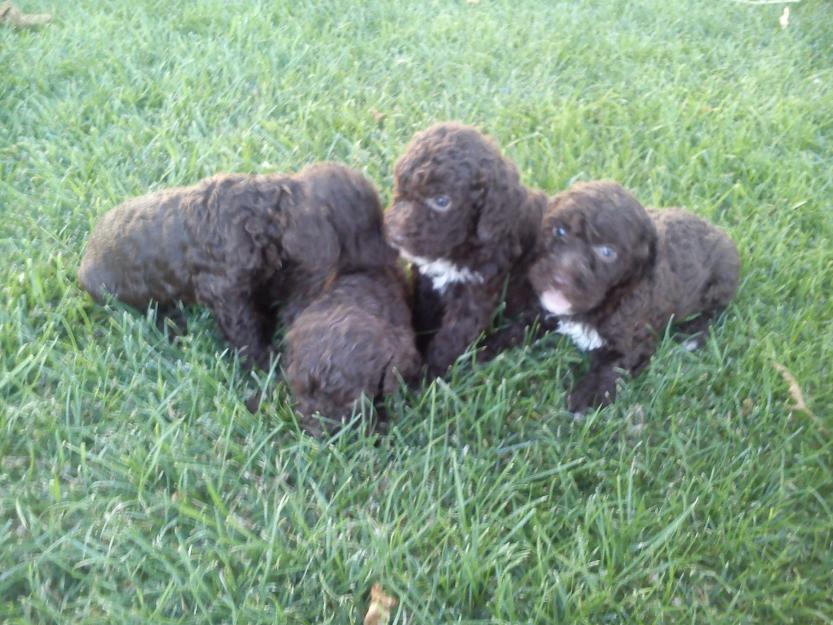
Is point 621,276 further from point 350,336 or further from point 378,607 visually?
point 378,607

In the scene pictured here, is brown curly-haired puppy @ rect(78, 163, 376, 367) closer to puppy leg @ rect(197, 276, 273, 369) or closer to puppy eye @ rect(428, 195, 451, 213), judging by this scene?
puppy leg @ rect(197, 276, 273, 369)

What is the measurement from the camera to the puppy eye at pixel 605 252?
3252mm

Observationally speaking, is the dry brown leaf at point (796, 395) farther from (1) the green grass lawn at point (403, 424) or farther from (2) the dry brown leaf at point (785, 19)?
(2) the dry brown leaf at point (785, 19)

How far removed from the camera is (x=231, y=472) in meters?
3.08

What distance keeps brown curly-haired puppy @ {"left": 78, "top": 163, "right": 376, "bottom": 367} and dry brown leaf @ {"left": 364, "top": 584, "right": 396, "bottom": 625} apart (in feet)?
4.76

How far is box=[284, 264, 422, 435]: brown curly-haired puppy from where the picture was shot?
10.3 ft

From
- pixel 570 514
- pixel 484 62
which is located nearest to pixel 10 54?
pixel 484 62

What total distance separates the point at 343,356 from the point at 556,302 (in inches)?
40.6

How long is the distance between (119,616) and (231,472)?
28.4 inches

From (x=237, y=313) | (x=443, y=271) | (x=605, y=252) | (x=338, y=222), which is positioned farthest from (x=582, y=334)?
(x=237, y=313)

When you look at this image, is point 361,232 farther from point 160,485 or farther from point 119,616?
point 119,616

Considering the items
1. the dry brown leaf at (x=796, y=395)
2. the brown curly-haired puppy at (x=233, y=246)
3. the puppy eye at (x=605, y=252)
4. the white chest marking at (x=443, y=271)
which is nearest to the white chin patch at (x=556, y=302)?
the puppy eye at (x=605, y=252)

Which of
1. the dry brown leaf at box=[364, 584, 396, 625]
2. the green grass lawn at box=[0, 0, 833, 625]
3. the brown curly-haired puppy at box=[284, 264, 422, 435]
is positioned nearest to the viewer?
the dry brown leaf at box=[364, 584, 396, 625]

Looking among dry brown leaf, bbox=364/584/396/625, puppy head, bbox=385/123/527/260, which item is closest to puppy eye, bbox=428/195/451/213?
puppy head, bbox=385/123/527/260
